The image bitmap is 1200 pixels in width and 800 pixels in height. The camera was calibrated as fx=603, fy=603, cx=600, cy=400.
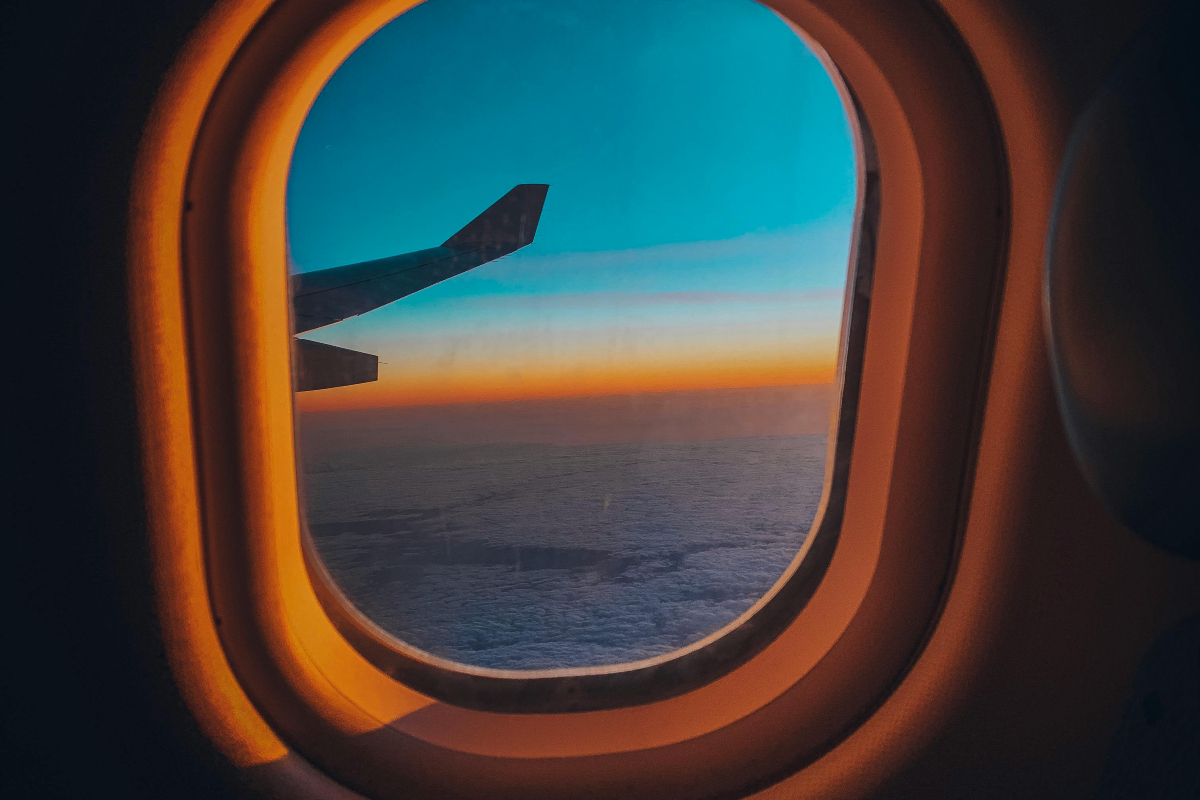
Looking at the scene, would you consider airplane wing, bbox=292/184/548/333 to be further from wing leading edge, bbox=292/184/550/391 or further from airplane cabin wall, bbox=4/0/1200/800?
airplane cabin wall, bbox=4/0/1200/800

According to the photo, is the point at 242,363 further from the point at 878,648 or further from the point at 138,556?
the point at 878,648

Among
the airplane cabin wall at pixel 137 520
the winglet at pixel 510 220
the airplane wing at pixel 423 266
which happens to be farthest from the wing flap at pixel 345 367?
the winglet at pixel 510 220

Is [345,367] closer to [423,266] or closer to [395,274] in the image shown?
[395,274]

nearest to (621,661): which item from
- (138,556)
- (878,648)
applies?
(878,648)

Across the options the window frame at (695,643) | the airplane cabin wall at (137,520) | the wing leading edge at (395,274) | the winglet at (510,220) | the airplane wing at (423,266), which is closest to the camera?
the airplane cabin wall at (137,520)

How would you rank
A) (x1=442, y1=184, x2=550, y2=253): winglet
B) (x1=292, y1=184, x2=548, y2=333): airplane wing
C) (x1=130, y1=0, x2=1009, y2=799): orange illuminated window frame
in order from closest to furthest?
(x1=130, y1=0, x2=1009, y2=799): orange illuminated window frame < (x1=292, y1=184, x2=548, y2=333): airplane wing < (x1=442, y1=184, x2=550, y2=253): winglet

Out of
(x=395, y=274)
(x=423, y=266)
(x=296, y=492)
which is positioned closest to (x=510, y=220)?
(x=423, y=266)

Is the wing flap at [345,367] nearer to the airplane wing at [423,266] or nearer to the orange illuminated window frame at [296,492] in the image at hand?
the airplane wing at [423,266]

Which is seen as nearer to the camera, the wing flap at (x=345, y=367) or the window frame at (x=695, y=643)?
the window frame at (x=695, y=643)

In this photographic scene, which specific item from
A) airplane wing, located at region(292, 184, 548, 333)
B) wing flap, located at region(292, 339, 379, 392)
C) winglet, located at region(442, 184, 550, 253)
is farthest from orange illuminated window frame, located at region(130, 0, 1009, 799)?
winglet, located at region(442, 184, 550, 253)
